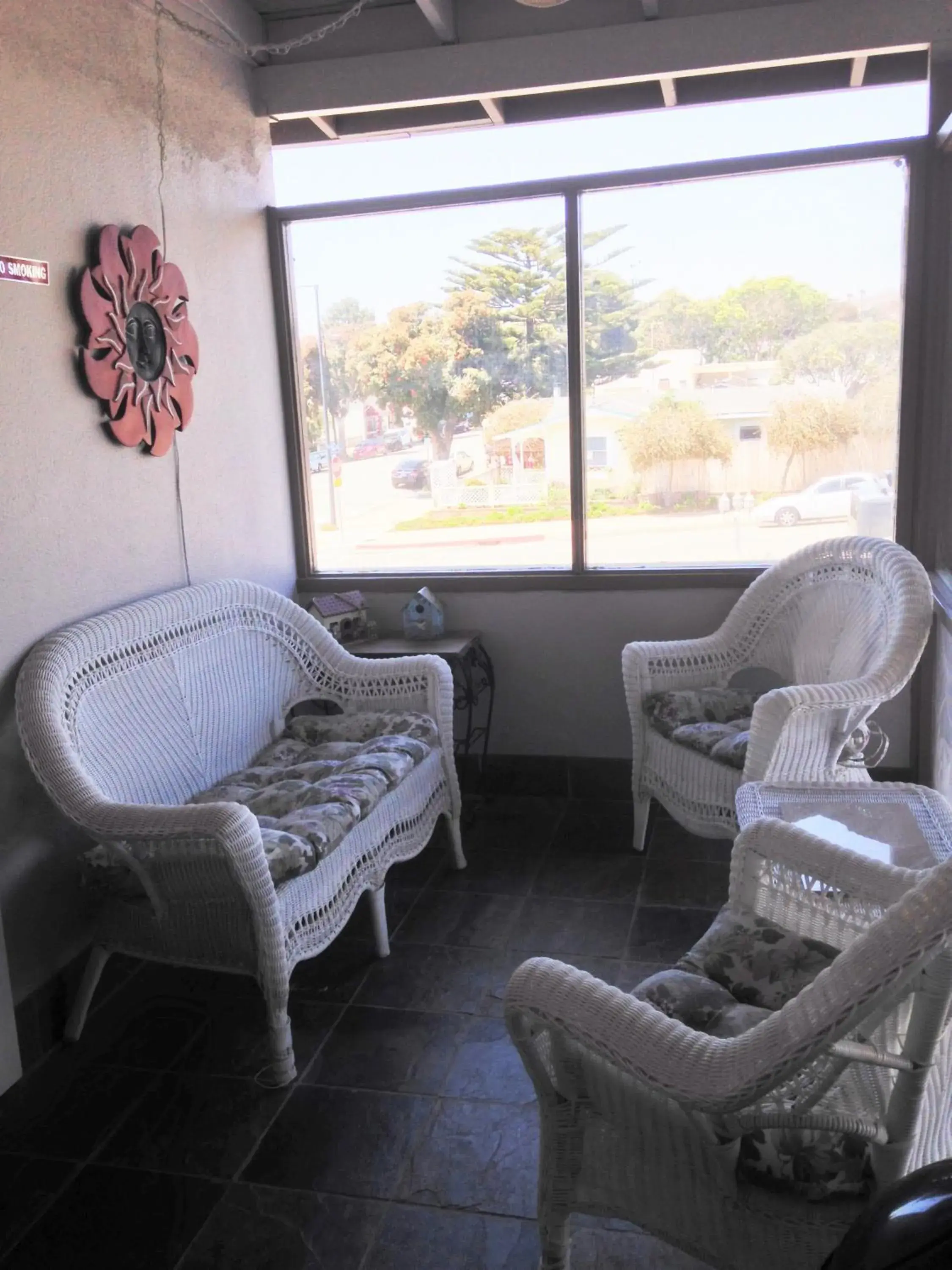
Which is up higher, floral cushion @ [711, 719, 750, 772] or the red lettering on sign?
the red lettering on sign

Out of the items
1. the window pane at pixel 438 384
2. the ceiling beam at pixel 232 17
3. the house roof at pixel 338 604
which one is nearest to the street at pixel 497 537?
the window pane at pixel 438 384

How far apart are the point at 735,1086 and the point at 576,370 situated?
2.75 metres

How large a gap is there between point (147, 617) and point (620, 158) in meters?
2.18

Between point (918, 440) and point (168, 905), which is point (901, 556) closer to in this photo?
point (918, 440)

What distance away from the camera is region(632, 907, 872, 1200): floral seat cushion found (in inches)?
51.5

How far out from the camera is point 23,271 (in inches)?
92.3

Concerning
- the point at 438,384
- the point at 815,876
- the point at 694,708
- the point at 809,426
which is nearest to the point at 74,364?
the point at 438,384

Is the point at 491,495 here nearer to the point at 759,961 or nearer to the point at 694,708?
the point at 694,708

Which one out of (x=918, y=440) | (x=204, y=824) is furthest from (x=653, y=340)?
(x=204, y=824)

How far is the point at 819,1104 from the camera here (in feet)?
4.42

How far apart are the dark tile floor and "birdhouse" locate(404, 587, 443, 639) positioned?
91cm

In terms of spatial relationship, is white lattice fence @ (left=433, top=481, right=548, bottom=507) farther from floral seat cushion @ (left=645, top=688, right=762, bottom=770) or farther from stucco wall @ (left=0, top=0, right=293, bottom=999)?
floral seat cushion @ (left=645, top=688, right=762, bottom=770)

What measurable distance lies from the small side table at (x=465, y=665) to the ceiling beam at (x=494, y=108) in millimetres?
1751

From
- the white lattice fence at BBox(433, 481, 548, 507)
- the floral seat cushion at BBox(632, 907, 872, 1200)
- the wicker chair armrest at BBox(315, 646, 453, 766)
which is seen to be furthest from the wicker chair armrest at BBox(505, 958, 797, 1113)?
the white lattice fence at BBox(433, 481, 548, 507)
